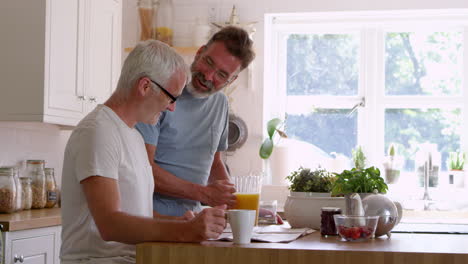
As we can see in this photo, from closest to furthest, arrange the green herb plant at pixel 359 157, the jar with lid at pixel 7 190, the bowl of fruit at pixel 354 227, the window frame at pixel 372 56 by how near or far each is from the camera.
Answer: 1. the bowl of fruit at pixel 354 227
2. the jar with lid at pixel 7 190
3. the green herb plant at pixel 359 157
4. the window frame at pixel 372 56

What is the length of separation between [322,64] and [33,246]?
3.05 m

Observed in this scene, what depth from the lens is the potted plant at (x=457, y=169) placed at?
5152 millimetres

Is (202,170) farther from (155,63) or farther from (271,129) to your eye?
(271,129)

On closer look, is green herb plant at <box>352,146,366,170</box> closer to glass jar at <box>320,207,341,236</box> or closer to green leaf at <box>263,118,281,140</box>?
green leaf at <box>263,118,281,140</box>

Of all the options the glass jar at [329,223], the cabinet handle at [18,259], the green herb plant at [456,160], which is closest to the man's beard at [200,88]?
the glass jar at [329,223]

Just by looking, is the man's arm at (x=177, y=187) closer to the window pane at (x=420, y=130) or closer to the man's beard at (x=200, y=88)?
the man's beard at (x=200, y=88)

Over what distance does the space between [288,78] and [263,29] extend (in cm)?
54

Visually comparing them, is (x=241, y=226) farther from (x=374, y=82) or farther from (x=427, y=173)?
(x=374, y=82)

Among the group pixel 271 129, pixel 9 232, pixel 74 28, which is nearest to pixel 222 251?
pixel 9 232

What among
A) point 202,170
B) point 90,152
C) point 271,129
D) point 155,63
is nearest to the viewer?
point 90,152

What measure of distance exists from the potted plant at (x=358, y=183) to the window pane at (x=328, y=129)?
3.34 metres

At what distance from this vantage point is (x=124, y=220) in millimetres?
1612

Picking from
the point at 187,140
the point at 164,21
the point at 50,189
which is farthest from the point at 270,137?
the point at 187,140

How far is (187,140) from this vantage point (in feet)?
8.36
